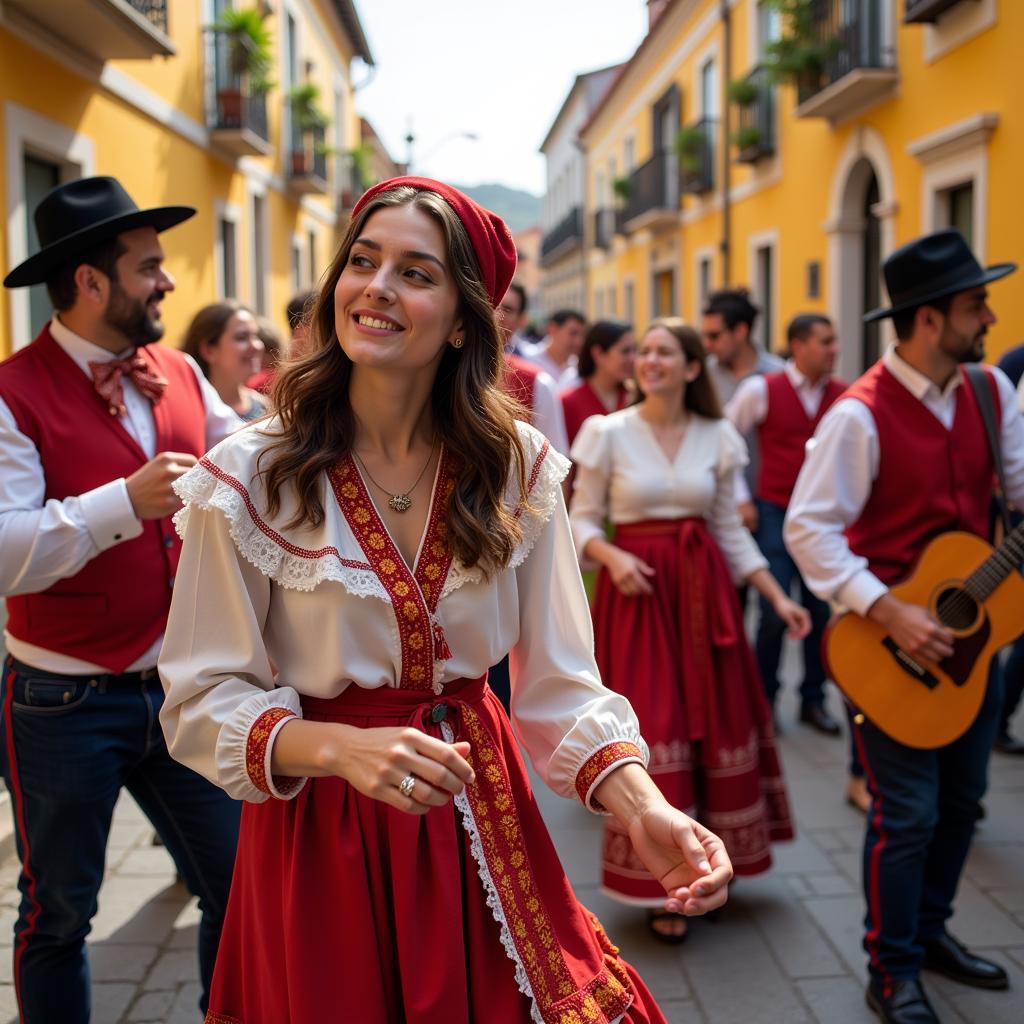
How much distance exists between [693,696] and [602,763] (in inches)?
92.8

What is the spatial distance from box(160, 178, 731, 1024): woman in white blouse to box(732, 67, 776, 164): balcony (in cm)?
1482

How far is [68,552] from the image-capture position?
2713 mm

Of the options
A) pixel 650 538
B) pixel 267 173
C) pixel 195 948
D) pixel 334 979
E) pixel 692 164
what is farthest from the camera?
pixel 692 164

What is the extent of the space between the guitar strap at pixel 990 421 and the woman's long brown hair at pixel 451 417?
76.7 inches

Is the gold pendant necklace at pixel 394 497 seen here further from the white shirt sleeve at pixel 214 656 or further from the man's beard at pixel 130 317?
the man's beard at pixel 130 317

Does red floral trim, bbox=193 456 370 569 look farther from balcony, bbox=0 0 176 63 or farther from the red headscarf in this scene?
balcony, bbox=0 0 176 63

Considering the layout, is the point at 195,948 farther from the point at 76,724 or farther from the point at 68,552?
the point at 68,552

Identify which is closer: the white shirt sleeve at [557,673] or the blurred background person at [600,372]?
the white shirt sleeve at [557,673]

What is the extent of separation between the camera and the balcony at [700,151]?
63.7 feet

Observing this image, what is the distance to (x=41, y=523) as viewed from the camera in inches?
106

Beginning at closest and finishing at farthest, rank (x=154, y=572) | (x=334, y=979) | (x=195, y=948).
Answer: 1. (x=334, y=979)
2. (x=154, y=572)
3. (x=195, y=948)

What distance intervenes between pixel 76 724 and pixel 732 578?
269 centimetres

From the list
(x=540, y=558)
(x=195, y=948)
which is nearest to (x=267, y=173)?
(x=195, y=948)

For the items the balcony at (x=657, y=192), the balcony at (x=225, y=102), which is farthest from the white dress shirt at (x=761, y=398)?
the balcony at (x=657, y=192)
